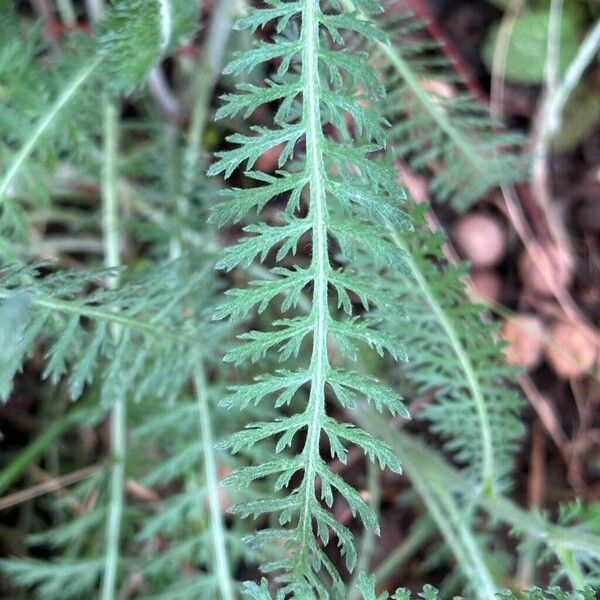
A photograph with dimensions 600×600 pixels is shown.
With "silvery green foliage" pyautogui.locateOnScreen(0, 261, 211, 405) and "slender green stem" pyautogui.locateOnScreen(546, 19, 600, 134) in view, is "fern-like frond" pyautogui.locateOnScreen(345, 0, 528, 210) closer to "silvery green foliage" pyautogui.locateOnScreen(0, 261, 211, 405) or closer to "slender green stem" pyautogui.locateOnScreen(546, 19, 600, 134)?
"slender green stem" pyautogui.locateOnScreen(546, 19, 600, 134)

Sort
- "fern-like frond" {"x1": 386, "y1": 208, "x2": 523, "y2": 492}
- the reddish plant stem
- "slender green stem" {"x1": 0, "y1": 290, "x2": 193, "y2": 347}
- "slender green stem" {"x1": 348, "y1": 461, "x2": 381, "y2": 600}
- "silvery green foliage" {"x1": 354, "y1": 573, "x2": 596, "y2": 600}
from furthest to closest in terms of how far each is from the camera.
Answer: the reddish plant stem, "slender green stem" {"x1": 348, "y1": 461, "x2": 381, "y2": 600}, "fern-like frond" {"x1": 386, "y1": 208, "x2": 523, "y2": 492}, "slender green stem" {"x1": 0, "y1": 290, "x2": 193, "y2": 347}, "silvery green foliage" {"x1": 354, "y1": 573, "x2": 596, "y2": 600}

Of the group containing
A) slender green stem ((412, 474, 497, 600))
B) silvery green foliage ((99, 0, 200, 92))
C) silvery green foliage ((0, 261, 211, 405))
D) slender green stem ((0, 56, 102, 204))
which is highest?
silvery green foliage ((99, 0, 200, 92))

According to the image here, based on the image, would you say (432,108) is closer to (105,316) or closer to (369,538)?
(105,316)

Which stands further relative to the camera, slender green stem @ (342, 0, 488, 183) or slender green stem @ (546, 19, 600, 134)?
slender green stem @ (546, 19, 600, 134)

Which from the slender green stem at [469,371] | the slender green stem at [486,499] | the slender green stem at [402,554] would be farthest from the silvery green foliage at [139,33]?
the slender green stem at [402,554]

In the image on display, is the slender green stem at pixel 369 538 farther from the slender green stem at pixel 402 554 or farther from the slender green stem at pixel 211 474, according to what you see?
the slender green stem at pixel 211 474

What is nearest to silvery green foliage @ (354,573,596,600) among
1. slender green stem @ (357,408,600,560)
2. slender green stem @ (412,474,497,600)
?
slender green stem @ (357,408,600,560)

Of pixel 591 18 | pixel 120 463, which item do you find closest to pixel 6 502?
pixel 120 463
